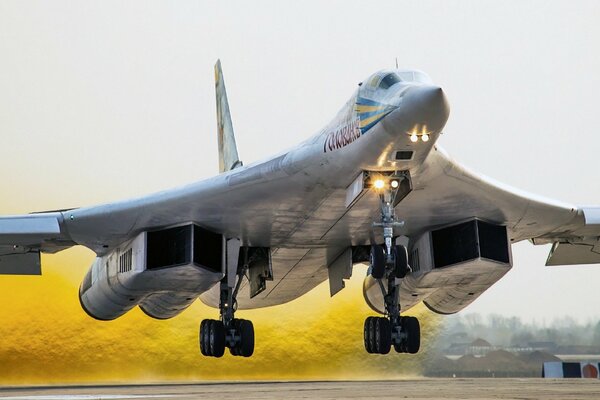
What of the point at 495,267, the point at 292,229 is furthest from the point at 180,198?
the point at 495,267

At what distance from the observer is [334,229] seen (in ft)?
62.7

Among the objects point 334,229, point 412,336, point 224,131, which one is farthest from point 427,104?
point 224,131

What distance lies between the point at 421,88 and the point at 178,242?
729cm

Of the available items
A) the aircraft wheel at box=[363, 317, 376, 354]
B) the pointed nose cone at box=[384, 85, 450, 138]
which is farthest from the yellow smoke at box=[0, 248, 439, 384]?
the pointed nose cone at box=[384, 85, 450, 138]

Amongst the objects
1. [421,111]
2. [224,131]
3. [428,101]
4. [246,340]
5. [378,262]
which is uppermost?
[224,131]

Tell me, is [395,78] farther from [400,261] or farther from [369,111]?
[400,261]

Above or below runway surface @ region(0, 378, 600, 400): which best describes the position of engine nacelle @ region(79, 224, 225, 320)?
above

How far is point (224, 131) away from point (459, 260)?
1125 centimetres

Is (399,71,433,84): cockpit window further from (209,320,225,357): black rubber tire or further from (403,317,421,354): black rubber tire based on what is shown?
(209,320,225,357): black rubber tire

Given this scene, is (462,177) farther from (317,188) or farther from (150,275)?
(150,275)

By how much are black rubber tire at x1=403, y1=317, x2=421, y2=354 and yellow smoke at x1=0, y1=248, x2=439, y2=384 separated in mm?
8381

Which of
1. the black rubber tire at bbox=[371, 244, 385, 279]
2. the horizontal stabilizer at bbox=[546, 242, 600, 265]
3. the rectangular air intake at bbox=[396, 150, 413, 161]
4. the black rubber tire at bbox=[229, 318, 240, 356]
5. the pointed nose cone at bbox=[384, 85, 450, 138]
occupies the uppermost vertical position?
the pointed nose cone at bbox=[384, 85, 450, 138]

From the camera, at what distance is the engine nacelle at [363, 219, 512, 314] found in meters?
19.1

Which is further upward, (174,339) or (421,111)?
(421,111)
